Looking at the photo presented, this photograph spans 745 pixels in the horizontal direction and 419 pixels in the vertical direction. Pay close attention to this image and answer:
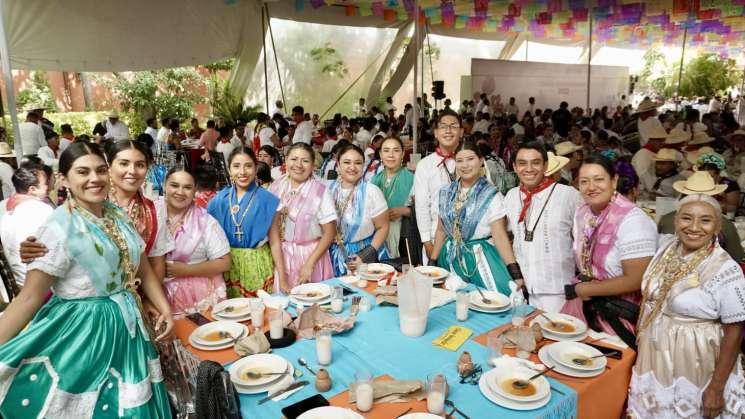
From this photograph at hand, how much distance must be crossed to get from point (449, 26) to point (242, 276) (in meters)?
14.7

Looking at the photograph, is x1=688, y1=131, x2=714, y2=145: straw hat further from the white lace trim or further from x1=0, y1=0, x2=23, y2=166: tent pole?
x1=0, y1=0, x2=23, y2=166: tent pole

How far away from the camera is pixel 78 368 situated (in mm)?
1887

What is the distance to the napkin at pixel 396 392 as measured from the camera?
1824 millimetres

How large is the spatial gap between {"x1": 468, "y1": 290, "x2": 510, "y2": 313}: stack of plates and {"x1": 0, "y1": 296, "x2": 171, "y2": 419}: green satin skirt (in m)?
1.58

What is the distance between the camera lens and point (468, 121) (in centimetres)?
988

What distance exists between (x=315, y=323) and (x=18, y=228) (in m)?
2.11

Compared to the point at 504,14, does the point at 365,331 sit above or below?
below

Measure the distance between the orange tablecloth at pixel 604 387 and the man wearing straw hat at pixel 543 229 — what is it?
0.61m

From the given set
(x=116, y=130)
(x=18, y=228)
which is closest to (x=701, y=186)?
(x=18, y=228)

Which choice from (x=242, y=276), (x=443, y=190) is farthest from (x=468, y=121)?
(x=242, y=276)

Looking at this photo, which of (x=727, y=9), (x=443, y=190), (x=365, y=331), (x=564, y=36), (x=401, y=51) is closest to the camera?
(x=365, y=331)

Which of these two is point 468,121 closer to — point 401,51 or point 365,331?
point 401,51

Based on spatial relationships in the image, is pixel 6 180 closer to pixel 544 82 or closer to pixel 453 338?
pixel 453 338

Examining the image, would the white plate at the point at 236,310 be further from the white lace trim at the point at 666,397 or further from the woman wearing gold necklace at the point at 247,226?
the white lace trim at the point at 666,397
